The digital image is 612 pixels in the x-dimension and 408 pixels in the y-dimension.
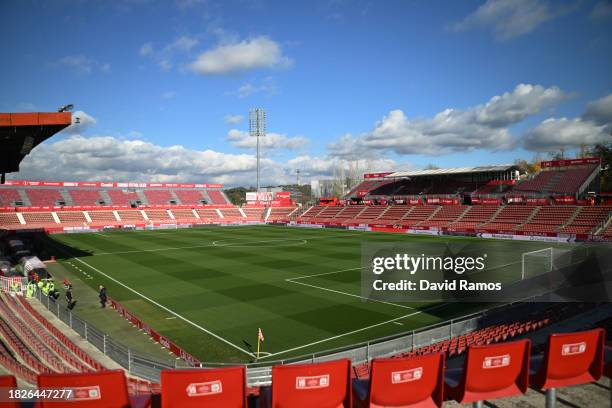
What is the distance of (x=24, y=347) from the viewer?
1259 cm

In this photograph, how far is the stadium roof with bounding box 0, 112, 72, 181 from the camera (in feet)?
67.7

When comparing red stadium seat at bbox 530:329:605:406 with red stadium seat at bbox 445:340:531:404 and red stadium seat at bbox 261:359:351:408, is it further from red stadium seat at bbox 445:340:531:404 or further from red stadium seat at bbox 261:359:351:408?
red stadium seat at bbox 261:359:351:408

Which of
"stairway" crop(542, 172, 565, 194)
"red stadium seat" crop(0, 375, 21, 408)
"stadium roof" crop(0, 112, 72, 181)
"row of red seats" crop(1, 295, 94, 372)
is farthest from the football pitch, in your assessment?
"stairway" crop(542, 172, 565, 194)

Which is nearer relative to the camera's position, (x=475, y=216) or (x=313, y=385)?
(x=313, y=385)

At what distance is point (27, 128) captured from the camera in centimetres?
2200

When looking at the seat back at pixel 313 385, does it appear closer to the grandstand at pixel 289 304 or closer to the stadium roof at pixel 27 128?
the grandstand at pixel 289 304

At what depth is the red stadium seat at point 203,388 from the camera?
4215 millimetres

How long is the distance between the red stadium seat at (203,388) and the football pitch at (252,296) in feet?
39.9

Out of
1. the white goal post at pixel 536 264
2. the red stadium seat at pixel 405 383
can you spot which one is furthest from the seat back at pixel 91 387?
the white goal post at pixel 536 264

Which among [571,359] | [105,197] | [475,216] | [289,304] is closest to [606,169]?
[475,216]

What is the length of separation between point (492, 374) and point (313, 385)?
241 cm

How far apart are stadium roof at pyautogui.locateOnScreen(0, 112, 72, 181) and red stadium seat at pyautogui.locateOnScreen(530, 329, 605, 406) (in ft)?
80.7

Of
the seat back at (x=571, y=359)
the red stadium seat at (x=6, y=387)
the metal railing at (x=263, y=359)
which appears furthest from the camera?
the metal railing at (x=263, y=359)

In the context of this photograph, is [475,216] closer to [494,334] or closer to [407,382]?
[494,334]
